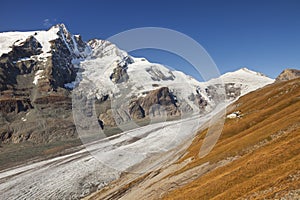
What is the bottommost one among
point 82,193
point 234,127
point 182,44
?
point 82,193

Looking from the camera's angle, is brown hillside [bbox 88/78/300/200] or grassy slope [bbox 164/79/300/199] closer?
grassy slope [bbox 164/79/300/199]

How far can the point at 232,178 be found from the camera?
125ft

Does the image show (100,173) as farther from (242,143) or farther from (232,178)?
(232,178)

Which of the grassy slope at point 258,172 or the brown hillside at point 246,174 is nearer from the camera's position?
the grassy slope at point 258,172

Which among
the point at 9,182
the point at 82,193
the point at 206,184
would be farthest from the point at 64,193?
the point at 206,184

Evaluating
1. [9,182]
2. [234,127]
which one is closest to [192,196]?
[234,127]

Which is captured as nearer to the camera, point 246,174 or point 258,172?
point 258,172

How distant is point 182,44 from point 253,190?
1799 cm

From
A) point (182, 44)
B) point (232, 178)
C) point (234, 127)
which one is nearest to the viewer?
point (182, 44)

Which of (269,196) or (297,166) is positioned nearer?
(269,196)

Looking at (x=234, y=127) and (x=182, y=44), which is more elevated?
(x=182, y=44)

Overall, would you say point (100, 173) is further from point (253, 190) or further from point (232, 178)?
point (253, 190)

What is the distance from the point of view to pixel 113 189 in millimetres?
71750

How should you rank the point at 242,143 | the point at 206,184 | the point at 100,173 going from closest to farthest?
the point at 206,184 → the point at 242,143 → the point at 100,173
